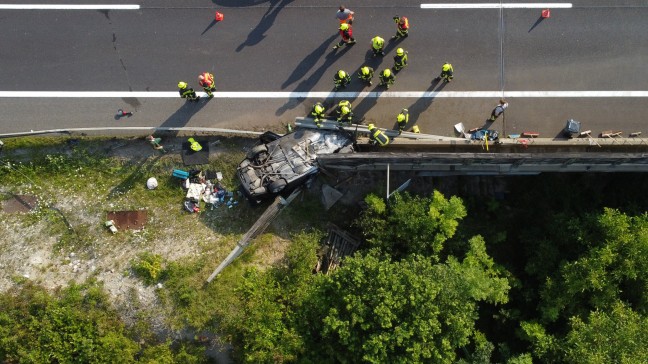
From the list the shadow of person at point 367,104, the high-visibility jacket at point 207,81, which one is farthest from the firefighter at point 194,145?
the shadow of person at point 367,104

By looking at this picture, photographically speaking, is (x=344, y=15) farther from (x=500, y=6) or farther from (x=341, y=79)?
(x=500, y=6)

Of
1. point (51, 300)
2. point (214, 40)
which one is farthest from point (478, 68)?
point (51, 300)

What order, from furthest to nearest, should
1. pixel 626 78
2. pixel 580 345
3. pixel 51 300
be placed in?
pixel 626 78 < pixel 51 300 < pixel 580 345

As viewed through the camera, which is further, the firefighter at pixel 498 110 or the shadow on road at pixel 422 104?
the shadow on road at pixel 422 104

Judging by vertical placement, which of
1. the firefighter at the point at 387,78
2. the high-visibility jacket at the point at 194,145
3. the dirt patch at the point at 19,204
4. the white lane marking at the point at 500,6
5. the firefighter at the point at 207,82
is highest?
the white lane marking at the point at 500,6

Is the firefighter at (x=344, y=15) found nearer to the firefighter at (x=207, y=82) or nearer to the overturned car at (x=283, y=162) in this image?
the overturned car at (x=283, y=162)

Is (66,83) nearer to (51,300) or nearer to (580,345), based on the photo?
(51,300)

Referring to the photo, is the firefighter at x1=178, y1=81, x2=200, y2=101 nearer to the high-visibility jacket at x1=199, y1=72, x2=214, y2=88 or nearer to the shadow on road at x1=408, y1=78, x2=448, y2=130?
the high-visibility jacket at x1=199, y1=72, x2=214, y2=88
